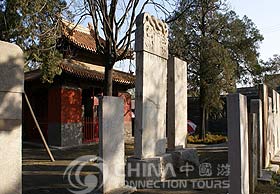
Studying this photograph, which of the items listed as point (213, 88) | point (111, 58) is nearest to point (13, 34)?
point (111, 58)

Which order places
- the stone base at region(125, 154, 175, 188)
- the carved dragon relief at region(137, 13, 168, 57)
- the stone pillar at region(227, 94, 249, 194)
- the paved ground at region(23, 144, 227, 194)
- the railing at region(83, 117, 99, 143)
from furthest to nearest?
the railing at region(83, 117, 99, 143)
the carved dragon relief at region(137, 13, 168, 57)
the stone base at region(125, 154, 175, 188)
the paved ground at region(23, 144, 227, 194)
the stone pillar at region(227, 94, 249, 194)

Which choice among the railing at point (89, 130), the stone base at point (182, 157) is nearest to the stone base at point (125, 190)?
the stone base at point (182, 157)

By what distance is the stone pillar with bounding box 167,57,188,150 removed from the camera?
8.91m

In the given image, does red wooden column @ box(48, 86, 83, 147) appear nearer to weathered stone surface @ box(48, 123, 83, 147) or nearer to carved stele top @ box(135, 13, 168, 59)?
weathered stone surface @ box(48, 123, 83, 147)

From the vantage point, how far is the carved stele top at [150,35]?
24.7 ft

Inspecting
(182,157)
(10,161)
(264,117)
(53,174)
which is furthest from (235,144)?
(53,174)

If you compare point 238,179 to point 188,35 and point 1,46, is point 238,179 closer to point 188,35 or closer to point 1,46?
point 1,46

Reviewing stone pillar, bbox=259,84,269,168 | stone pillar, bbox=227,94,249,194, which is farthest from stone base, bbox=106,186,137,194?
stone pillar, bbox=259,84,269,168

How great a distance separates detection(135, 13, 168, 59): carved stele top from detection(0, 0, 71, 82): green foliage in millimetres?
3670

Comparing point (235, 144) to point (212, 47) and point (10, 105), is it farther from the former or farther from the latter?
point (212, 47)

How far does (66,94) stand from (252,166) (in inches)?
415

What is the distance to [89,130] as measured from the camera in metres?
17.0

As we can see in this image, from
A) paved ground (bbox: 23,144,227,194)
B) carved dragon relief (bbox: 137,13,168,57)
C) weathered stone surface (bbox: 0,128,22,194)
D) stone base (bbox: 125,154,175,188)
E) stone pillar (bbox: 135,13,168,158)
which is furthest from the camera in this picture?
carved dragon relief (bbox: 137,13,168,57)

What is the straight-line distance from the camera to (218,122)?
25.5 m
